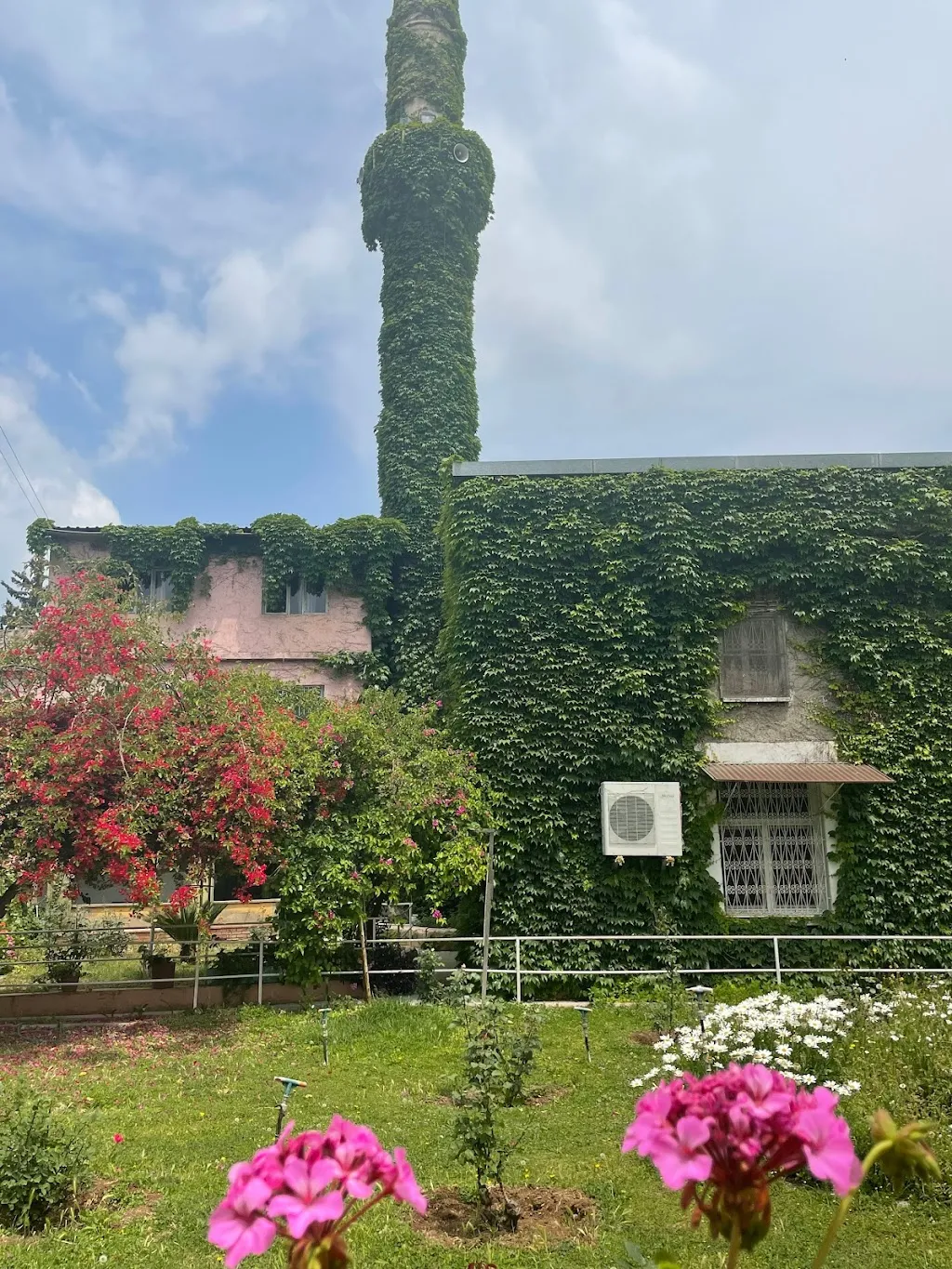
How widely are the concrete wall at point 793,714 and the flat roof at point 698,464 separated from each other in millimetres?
3001

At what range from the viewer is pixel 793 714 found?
13414 mm

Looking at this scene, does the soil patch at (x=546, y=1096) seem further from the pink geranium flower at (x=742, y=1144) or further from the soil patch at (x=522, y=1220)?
the pink geranium flower at (x=742, y=1144)

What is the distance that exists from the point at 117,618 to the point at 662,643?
7.71 meters

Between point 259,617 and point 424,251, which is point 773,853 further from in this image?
point 424,251

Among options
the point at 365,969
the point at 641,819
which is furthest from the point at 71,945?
the point at 641,819

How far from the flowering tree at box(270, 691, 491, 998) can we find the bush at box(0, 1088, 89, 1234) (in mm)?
5334

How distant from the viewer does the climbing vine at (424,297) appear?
68.9ft

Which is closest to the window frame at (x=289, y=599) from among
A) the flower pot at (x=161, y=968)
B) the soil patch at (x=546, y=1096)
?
the flower pot at (x=161, y=968)

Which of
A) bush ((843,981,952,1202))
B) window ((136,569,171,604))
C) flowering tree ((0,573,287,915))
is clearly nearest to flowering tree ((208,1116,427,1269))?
bush ((843,981,952,1202))

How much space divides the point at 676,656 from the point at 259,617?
9549mm

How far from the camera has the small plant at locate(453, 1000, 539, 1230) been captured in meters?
5.39

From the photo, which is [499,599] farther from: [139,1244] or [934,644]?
[139,1244]

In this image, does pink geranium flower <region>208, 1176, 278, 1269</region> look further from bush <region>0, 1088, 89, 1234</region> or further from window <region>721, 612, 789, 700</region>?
window <region>721, 612, 789, 700</region>

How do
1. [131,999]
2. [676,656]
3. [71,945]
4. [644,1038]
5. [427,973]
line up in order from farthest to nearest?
[676,656] < [71,945] < [427,973] < [131,999] < [644,1038]
